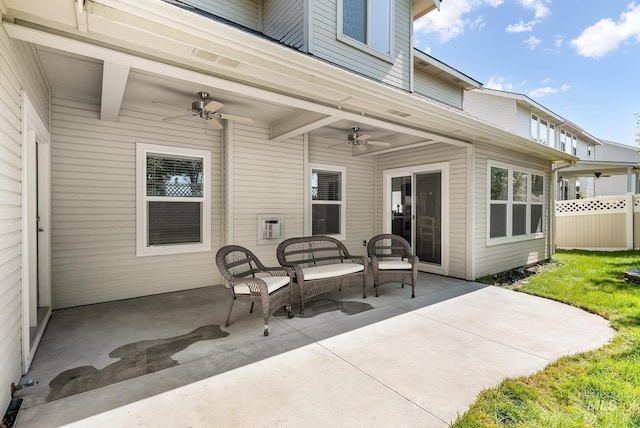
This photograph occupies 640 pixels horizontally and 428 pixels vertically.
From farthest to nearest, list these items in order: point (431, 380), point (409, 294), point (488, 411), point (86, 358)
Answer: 1. point (409, 294)
2. point (86, 358)
3. point (431, 380)
4. point (488, 411)

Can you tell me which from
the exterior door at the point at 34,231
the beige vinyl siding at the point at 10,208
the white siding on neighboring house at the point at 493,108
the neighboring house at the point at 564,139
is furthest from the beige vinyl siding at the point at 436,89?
the beige vinyl siding at the point at 10,208

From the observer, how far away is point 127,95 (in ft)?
13.3

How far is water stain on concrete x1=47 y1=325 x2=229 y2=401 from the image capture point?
229 cm

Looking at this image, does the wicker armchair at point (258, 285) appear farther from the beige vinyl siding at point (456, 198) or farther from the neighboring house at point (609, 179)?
Answer: the neighboring house at point (609, 179)

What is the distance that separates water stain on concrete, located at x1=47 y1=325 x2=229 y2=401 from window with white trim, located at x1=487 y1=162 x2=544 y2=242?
5624mm

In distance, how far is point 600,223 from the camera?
9.45m

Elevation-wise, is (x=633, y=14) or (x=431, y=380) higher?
(x=633, y=14)

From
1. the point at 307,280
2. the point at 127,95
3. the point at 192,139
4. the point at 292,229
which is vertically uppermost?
the point at 127,95

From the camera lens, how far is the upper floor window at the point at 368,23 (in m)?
5.34

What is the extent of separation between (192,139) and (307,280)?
2.97 m

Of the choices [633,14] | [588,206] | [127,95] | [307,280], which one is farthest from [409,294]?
[633,14]

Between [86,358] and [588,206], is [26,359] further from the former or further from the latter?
[588,206]

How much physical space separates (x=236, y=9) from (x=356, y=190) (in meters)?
4.17

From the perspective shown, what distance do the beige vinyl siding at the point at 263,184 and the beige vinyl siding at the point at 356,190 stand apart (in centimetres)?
87
